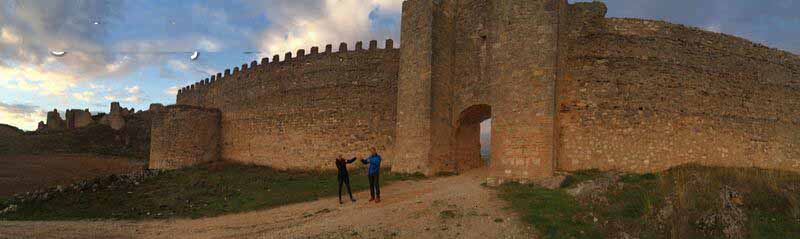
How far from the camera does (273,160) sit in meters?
22.1

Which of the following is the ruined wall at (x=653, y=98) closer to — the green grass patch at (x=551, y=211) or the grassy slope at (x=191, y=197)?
the green grass patch at (x=551, y=211)

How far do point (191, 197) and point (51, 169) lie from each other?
1693cm

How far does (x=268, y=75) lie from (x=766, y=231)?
19675 millimetres

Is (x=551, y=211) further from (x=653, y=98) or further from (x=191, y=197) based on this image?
(x=191, y=197)

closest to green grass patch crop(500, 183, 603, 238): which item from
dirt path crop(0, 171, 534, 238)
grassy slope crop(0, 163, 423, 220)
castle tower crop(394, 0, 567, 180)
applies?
dirt path crop(0, 171, 534, 238)

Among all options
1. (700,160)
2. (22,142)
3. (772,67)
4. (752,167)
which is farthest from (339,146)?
(22,142)

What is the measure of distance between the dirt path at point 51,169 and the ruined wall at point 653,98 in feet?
66.1

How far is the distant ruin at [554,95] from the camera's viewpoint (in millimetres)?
14188

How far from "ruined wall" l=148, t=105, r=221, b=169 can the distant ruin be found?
7734 millimetres

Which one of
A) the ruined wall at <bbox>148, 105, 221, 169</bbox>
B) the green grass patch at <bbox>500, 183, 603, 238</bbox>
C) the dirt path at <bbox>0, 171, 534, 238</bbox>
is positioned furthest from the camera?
the ruined wall at <bbox>148, 105, 221, 169</bbox>

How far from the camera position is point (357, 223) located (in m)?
9.33

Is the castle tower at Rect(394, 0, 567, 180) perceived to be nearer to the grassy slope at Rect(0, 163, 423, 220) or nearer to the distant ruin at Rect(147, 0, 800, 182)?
the distant ruin at Rect(147, 0, 800, 182)

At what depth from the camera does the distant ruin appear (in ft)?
46.5

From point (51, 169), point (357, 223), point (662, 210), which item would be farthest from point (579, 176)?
point (51, 169)
